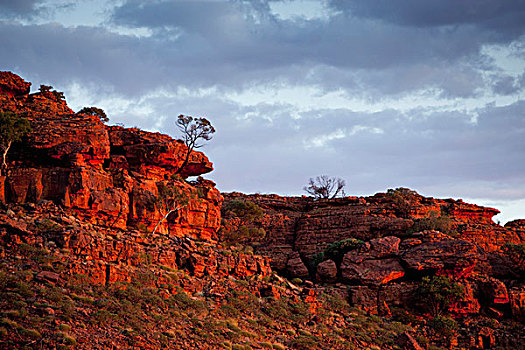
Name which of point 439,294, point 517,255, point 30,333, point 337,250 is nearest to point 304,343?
point 30,333

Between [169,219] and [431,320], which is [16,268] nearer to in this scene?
[169,219]

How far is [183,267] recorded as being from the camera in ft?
99.8

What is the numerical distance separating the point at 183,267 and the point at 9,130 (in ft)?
51.4

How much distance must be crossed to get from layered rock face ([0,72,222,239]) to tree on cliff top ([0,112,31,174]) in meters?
0.64

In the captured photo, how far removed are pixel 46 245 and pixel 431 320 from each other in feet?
95.7

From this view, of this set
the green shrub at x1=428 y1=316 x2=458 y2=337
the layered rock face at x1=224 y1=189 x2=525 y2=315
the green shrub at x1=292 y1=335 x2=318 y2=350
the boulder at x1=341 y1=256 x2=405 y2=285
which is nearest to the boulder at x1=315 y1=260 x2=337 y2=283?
the layered rock face at x1=224 y1=189 x2=525 y2=315

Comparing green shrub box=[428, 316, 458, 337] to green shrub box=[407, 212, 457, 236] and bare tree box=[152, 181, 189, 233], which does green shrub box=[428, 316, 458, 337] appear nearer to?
green shrub box=[407, 212, 457, 236]

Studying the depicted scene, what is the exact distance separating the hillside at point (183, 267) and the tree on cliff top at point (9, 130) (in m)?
0.69

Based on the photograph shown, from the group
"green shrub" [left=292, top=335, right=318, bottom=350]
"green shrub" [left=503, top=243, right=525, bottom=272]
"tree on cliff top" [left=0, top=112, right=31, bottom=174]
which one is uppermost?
"tree on cliff top" [left=0, top=112, right=31, bottom=174]

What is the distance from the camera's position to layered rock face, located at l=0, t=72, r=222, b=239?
30.2 meters

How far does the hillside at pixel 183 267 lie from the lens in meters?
20.7

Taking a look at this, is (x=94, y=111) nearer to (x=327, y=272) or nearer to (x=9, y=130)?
(x=9, y=130)

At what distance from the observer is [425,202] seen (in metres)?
58.8

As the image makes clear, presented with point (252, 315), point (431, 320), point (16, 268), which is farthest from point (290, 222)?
point (16, 268)
